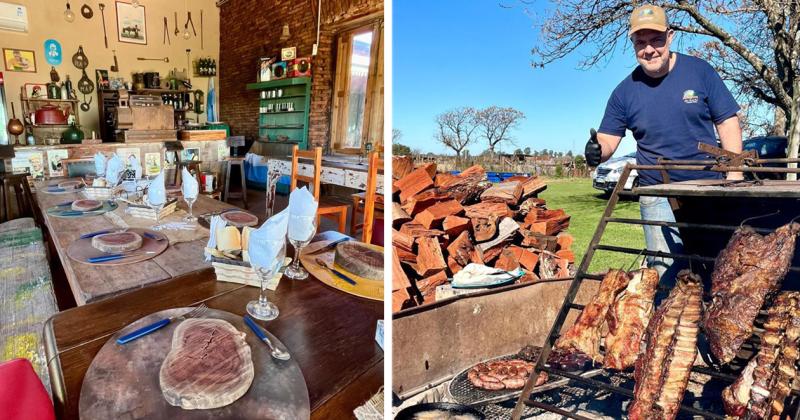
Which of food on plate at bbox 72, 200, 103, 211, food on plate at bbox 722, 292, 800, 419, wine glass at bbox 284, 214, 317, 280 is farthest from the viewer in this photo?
food on plate at bbox 72, 200, 103, 211

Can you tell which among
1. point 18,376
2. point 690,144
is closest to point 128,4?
point 18,376

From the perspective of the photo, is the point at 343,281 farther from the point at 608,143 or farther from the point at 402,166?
the point at 608,143

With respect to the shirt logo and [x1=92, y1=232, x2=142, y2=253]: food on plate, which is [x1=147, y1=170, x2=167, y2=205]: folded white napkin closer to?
[x1=92, y1=232, x2=142, y2=253]: food on plate

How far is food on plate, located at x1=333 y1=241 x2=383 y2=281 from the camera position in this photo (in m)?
1.05

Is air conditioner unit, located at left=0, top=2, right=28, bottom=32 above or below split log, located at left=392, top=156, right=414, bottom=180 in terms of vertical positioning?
above

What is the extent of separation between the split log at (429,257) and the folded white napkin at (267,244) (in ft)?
2.67

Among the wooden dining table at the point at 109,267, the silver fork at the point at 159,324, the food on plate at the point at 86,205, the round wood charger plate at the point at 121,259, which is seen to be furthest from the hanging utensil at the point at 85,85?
the silver fork at the point at 159,324

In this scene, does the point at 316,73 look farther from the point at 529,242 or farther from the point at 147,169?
the point at 529,242

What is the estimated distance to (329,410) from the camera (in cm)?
61

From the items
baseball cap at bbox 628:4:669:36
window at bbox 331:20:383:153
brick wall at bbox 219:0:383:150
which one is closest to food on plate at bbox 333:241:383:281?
baseball cap at bbox 628:4:669:36

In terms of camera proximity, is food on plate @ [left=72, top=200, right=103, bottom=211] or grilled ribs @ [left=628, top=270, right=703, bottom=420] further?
food on plate @ [left=72, top=200, right=103, bottom=211]

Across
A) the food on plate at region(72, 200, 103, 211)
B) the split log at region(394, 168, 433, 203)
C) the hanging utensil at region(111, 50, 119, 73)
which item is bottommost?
the food on plate at region(72, 200, 103, 211)

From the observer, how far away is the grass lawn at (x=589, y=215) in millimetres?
1828

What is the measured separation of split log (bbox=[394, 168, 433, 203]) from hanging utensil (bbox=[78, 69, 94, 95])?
177cm
